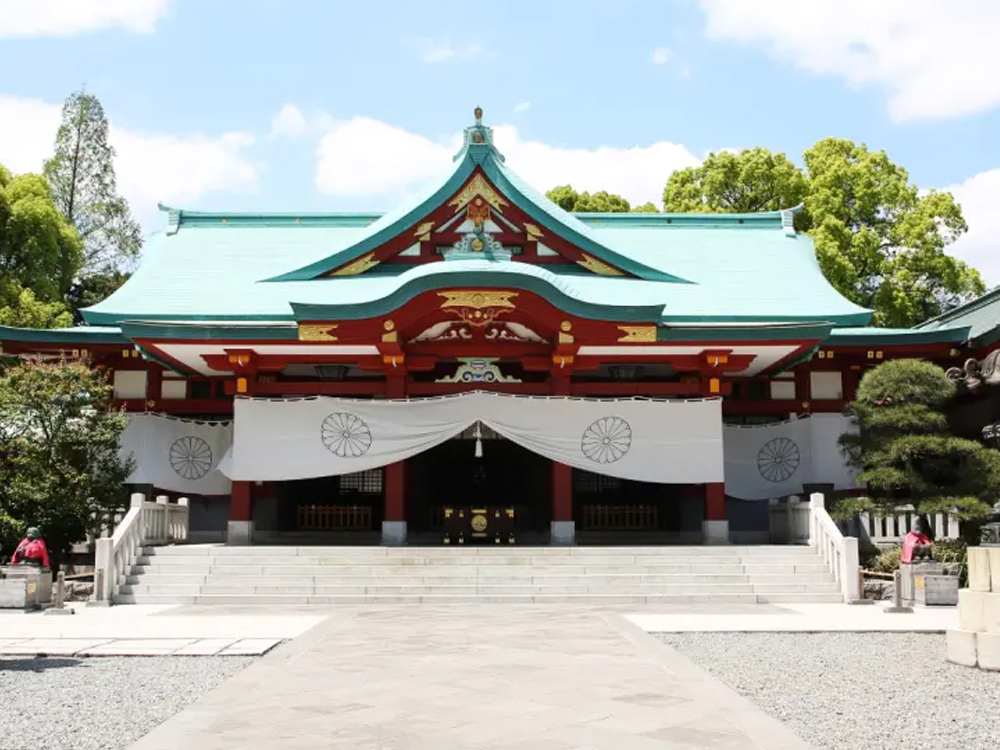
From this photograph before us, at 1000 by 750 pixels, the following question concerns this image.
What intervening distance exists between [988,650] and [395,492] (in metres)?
10.7

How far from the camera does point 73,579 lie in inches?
627

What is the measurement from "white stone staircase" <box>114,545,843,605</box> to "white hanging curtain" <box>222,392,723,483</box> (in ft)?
6.10

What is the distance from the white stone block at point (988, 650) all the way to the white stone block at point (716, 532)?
8831 millimetres

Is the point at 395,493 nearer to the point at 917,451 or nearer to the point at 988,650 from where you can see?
the point at 917,451

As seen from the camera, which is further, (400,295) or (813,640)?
(400,295)

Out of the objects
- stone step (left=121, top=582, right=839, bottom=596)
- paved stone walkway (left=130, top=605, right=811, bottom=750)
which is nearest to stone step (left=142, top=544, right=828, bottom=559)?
stone step (left=121, top=582, right=839, bottom=596)

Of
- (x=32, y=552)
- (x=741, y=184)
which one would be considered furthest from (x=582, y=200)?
(x=32, y=552)

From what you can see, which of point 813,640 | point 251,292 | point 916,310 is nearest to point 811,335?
point 813,640

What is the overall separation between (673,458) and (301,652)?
9.66 meters

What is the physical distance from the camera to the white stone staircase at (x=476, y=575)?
14.3 metres

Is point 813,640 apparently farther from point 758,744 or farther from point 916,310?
point 916,310

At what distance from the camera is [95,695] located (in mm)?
7320

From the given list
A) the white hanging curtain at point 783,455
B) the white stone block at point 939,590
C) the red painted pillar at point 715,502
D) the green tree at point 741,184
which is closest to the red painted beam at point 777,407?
the white hanging curtain at point 783,455

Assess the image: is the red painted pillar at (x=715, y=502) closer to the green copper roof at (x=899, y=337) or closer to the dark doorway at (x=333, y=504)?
the green copper roof at (x=899, y=337)
